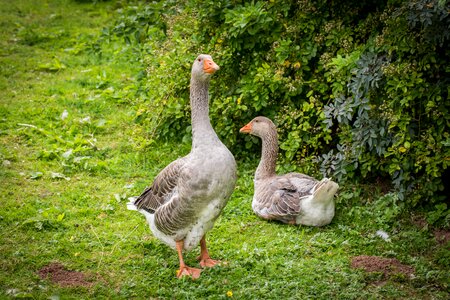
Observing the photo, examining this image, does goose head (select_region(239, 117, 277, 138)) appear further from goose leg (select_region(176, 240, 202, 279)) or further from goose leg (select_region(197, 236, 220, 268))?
goose leg (select_region(176, 240, 202, 279))

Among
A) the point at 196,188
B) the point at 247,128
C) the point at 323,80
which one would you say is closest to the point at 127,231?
the point at 196,188

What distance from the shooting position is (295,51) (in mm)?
Result: 7664

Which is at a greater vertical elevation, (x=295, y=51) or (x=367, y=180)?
(x=295, y=51)

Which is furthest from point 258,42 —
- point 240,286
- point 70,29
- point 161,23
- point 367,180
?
point 70,29

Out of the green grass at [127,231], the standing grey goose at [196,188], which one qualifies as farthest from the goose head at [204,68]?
the green grass at [127,231]

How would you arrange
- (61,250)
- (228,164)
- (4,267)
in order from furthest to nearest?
1. (61,250)
2. (4,267)
3. (228,164)

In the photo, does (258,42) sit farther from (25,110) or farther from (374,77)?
(25,110)

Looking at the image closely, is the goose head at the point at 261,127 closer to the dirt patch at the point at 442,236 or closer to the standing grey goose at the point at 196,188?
the standing grey goose at the point at 196,188

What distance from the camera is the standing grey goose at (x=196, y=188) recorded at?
18.2 ft

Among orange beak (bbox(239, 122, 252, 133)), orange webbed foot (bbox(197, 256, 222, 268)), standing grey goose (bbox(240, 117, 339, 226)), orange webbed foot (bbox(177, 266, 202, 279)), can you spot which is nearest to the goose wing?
standing grey goose (bbox(240, 117, 339, 226))

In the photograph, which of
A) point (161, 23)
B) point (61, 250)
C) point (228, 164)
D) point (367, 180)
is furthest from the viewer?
point (161, 23)

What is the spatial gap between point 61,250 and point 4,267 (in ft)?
2.00

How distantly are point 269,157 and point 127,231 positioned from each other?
73.0 inches

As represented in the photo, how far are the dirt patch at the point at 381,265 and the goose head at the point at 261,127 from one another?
6.35ft
